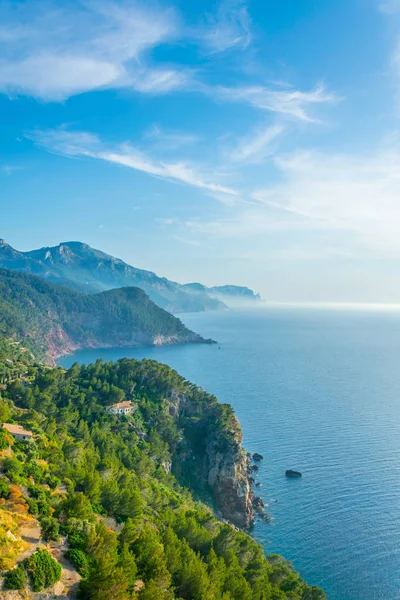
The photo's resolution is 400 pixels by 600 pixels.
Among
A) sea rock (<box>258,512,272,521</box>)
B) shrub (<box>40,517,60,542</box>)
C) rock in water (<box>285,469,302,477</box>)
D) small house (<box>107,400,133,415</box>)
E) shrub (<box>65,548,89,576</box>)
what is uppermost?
shrub (<box>40,517,60,542</box>)

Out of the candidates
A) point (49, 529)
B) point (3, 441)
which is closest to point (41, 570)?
point (49, 529)

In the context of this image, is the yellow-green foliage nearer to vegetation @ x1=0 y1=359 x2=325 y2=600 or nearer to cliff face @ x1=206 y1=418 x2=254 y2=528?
vegetation @ x1=0 y1=359 x2=325 y2=600

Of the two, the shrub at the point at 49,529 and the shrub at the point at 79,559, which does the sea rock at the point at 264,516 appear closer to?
the shrub at the point at 79,559

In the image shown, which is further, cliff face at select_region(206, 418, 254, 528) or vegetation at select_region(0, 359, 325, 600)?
cliff face at select_region(206, 418, 254, 528)

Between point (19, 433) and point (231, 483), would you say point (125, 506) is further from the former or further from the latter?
point (231, 483)

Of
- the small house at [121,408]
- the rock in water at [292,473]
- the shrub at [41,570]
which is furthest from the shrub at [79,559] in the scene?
the rock in water at [292,473]

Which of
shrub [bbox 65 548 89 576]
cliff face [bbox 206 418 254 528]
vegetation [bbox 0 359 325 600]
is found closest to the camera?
shrub [bbox 65 548 89 576]

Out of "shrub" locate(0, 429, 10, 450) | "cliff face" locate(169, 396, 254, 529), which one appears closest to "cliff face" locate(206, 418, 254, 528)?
"cliff face" locate(169, 396, 254, 529)
